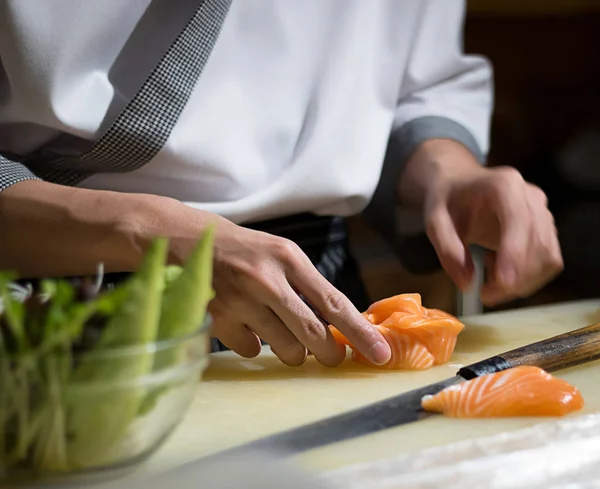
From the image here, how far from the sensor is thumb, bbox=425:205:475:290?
110 cm

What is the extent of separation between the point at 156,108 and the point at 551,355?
0.55m

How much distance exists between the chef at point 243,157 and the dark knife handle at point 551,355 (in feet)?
0.33

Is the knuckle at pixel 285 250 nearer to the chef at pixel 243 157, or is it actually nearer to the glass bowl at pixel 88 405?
the chef at pixel 243 157

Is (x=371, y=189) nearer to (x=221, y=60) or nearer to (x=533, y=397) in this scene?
(x=221, y=60)

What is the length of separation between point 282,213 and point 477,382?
1.59ft

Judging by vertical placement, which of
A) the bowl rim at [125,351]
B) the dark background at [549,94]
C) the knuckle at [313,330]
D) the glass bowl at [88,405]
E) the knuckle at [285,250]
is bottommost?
the dark background at [549,94]

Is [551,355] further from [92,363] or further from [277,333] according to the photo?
[92,363]

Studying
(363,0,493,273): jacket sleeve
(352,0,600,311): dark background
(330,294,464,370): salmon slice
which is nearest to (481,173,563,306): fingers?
(330,294,464,370): salmon slice

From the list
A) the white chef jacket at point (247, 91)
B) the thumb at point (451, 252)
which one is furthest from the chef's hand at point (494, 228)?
the white chef jacket at point (247, 91)

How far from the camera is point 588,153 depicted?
3.23 m

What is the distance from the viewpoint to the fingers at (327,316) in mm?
868

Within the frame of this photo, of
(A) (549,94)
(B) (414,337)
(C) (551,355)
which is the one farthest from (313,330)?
(A) (549,94)

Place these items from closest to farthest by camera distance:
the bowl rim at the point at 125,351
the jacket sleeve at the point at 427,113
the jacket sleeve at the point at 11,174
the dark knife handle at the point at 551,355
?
the bowl rim at the point at 125,351 < the dark knife handle at the point at 551,355 < the jacket sleeve at the point at 11,174 < the jacket sleeve at the point at 427,113

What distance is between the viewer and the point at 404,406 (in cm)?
78
